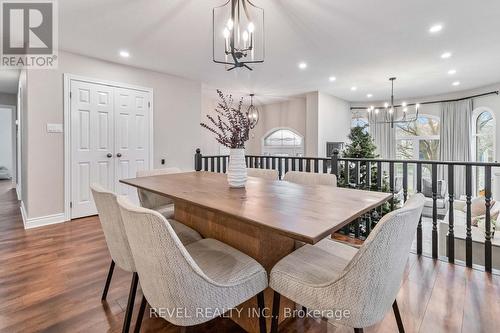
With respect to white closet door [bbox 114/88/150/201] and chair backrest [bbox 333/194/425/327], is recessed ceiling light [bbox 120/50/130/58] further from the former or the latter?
chair backrest [bbox 333/194/425/327]

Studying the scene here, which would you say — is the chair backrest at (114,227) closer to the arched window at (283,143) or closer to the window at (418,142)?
the arched window at (283,143)

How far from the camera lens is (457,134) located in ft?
A: 21.5

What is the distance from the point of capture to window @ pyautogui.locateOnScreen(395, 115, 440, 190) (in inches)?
283

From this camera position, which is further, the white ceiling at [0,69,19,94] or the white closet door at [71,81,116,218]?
the white ceiling at [0,69,19,94]

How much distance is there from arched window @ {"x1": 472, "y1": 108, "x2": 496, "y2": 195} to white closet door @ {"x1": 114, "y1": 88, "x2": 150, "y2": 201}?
738 cm

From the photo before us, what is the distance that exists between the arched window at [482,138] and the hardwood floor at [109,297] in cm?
550

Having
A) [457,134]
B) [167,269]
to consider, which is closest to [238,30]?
[167,269]

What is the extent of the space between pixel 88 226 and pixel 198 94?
310cm

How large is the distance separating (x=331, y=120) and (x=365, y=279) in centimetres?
630

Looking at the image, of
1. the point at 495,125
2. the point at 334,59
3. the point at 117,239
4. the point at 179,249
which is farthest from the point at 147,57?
the point at 495,125

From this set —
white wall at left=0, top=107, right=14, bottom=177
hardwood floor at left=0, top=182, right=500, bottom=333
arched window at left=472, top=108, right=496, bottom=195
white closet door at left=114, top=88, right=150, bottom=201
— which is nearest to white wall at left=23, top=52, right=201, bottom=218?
white closet door at left=114, top=88, right=150, bottom=201

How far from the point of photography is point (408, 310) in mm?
1631

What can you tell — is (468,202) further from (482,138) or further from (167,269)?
(482,138)

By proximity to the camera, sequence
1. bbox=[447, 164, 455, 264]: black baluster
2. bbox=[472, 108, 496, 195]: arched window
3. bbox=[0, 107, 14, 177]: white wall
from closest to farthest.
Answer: bbox=[447, 164, 455, 264]: black baluster < bbox=[472, 108, 496, 195]: arched window < bbox=[0, 107, 14, 177]: white wall
